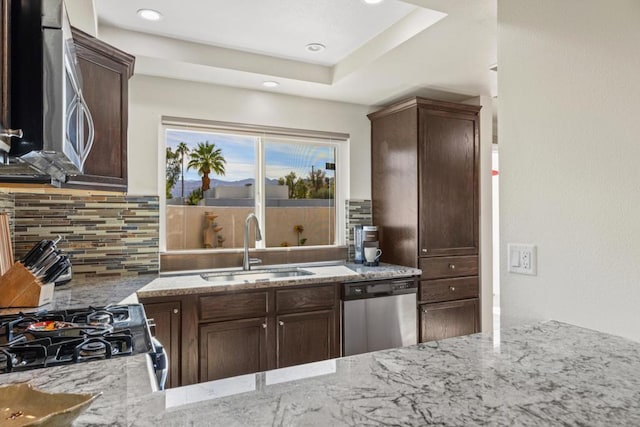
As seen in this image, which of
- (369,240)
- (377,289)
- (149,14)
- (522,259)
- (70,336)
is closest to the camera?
(70,336)

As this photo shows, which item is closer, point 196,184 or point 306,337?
point 306,337

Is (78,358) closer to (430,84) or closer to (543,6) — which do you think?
(543,6)

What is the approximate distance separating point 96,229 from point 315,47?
1979mm

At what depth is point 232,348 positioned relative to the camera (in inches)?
103

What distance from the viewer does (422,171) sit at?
3285 millimetres

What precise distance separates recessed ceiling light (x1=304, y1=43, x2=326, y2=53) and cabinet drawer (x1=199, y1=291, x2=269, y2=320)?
1.71 meters

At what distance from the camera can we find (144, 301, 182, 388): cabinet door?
7.92ft

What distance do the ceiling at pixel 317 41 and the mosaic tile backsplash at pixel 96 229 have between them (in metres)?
1.01

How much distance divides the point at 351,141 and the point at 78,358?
2986mm

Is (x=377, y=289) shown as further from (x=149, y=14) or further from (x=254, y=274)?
(x=149, y=14)

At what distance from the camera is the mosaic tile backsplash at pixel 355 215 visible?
12.3 feet

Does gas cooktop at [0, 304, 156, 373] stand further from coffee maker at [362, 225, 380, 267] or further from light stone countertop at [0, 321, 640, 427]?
coffee maker at [362, 225, 380, 267]

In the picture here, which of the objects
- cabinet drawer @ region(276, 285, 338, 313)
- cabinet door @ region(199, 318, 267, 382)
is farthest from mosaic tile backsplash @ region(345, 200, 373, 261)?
cabinet door @ region(199, 318, 267, 382)

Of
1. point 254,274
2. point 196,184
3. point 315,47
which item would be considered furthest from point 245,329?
point 315,47
